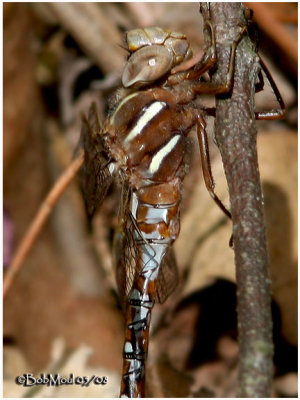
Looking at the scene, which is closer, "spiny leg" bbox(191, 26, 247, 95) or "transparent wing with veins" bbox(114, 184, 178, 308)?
"spiny leg" bbox(191, 26, 247, 95)

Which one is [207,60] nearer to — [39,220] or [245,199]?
[245,199]

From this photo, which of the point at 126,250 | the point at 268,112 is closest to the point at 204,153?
the point at 268,112

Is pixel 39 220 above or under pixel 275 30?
under

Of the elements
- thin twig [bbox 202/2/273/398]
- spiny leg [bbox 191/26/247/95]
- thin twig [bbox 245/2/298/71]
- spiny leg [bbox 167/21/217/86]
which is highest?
thin twig [bbox 245/2/298/71]

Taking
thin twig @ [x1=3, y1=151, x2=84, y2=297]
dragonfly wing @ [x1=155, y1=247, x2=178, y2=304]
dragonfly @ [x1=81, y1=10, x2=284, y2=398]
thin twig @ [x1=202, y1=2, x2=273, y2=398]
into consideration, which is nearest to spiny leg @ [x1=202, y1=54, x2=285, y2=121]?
dragonfly @ [x1=81, y1=10, x2=284, y2=398]

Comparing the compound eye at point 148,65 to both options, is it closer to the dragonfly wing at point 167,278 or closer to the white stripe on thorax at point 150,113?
the white stripe on thorax at point 150,113

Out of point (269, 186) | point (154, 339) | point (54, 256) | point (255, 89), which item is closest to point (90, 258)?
point (54, 256)

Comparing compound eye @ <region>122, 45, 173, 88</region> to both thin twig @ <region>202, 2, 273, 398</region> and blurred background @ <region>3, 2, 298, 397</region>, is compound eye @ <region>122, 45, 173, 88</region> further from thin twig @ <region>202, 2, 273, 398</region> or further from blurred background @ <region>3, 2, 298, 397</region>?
blurred background @ <region>3, 2, 298, 397</region>

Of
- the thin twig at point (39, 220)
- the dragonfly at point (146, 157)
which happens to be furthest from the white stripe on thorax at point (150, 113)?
the thin twig at point (39, 220)
